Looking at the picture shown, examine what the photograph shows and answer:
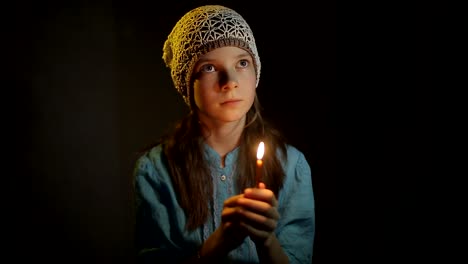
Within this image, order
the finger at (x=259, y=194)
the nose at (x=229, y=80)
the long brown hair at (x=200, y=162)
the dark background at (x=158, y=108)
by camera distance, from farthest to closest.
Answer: the dark background at (x=158, y=108), the long brown hair at (x=200, y=162), the nose at (x=229, y=80), the finger at (x=259, y=194)

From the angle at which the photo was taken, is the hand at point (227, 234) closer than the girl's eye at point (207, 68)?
Yes

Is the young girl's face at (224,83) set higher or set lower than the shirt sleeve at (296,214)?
higher

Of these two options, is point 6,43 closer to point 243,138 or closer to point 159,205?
point 159,205

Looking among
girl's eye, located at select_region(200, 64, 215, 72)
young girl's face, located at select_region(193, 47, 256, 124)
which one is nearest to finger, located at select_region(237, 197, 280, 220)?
young girl's face, located at select_region(193, 47, 256, 124)

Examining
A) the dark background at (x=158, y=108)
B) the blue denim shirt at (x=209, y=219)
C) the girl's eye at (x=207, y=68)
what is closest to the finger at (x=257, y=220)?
the blue denim shirt at (x=209, y=219)

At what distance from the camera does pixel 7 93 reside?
5.05 feet

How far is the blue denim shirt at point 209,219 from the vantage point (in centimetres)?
128

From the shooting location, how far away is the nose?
1.19m

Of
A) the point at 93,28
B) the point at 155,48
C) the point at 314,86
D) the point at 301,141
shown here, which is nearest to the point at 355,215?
the point at 301,141

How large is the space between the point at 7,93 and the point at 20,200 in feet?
1.45

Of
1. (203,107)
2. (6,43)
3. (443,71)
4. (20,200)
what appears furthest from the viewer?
(20,200)

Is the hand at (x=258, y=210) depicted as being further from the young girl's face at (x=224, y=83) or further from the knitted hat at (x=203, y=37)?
the knitted hat at (x=203, y=37)

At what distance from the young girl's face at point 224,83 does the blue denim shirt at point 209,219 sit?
0.19m

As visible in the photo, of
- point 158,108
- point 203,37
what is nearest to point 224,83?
point 203,37
